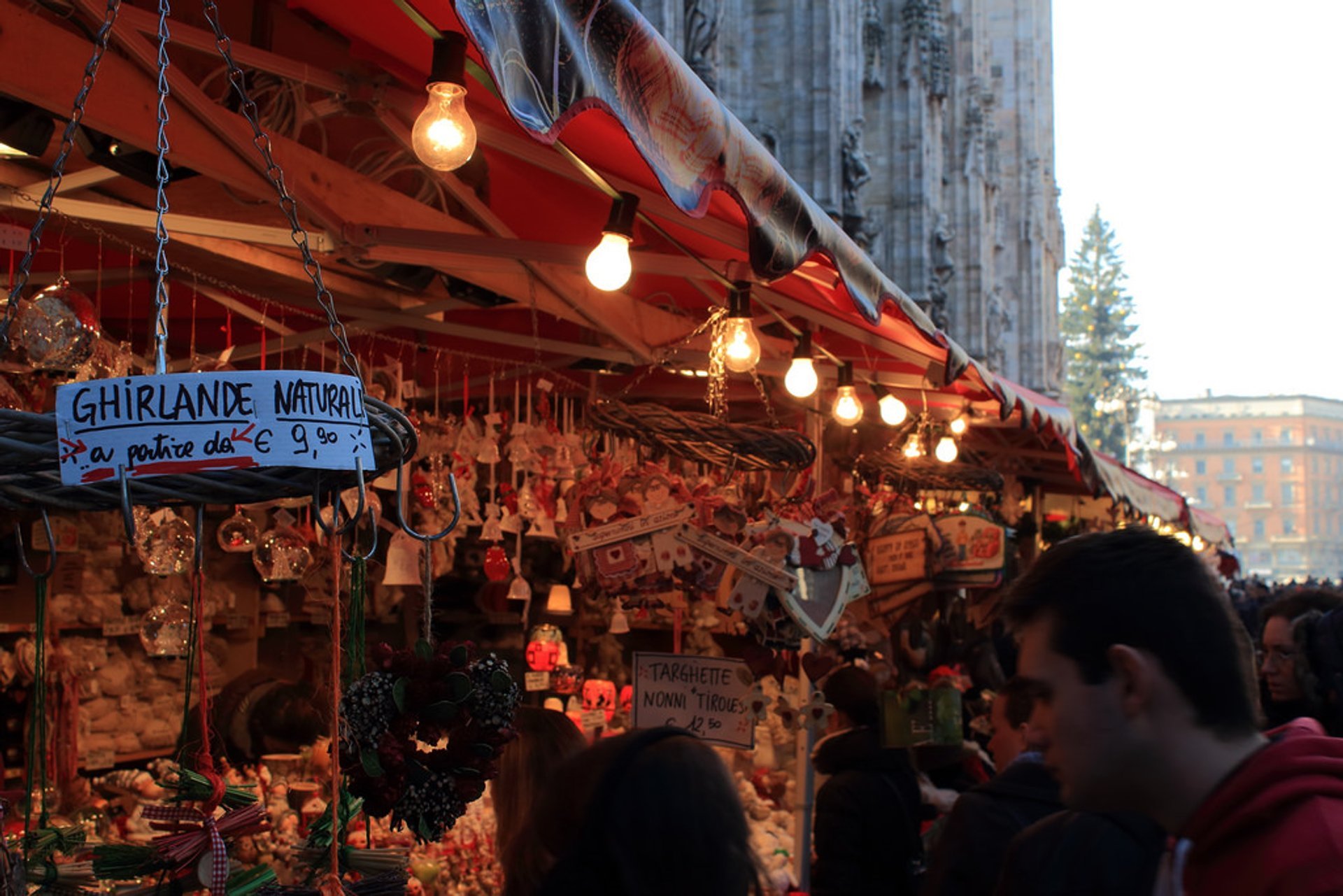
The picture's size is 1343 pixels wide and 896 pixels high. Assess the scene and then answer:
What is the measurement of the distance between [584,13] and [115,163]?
1794mm

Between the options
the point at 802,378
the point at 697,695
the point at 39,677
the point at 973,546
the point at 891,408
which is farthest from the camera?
the point at 891,408

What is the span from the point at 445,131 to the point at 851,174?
38.8ft

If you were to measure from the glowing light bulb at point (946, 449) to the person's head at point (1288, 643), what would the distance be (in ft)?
8.32

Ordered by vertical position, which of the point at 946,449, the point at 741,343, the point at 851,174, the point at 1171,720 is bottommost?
the point at 1171,720

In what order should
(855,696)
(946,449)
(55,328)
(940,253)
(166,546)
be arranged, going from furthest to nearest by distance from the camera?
(940,253), (946,449), (855,696), (166,546), (55,328)

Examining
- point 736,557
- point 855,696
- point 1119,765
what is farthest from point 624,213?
point 1119,765

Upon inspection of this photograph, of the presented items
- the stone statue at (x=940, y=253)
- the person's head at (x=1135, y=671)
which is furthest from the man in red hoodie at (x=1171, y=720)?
the stone statue at (x=940, y=253)

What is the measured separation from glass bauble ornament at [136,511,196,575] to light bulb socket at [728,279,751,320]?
171cm

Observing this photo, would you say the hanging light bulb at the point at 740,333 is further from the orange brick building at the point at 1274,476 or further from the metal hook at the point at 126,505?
the orange brick building at the point at 1274,476

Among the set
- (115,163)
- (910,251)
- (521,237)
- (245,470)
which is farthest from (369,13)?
(910,251)

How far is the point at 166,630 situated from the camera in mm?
3512

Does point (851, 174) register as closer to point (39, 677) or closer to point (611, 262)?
point (611, 262)

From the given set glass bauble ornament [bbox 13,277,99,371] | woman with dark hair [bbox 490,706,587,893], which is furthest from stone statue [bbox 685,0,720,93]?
woman with dark hair [bbox 490,706,587,893]

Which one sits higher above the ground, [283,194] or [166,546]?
[283,194]
